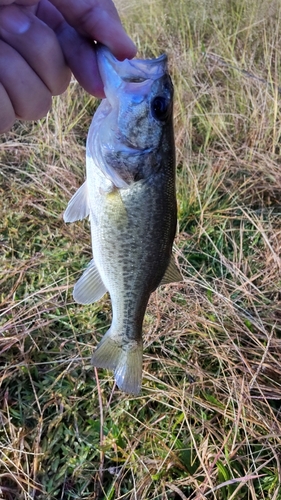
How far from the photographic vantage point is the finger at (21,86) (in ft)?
4.85

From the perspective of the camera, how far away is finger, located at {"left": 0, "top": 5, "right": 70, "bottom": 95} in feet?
4.83

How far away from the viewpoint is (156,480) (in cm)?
216

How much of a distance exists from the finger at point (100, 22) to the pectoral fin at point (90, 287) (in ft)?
2.47

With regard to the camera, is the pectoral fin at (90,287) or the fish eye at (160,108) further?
the pectoral fin at (90,287)

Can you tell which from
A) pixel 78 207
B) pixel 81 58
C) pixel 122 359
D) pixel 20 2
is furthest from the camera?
pixel 122 359

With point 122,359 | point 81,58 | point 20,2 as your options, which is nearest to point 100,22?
point 81,58

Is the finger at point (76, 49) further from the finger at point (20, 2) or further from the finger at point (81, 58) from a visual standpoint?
the finger at point (20, 2)

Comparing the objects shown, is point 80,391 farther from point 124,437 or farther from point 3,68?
point 3,68

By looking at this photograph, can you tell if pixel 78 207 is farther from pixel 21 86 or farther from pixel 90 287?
pixel 21 86

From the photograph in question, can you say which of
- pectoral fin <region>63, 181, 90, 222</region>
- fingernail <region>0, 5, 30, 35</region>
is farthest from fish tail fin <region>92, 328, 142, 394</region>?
fingernail <region>0, 5, 30, 35</region>

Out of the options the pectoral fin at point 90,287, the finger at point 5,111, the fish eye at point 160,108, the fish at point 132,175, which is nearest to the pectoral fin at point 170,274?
the fish at point 132,175

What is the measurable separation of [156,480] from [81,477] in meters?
0.35

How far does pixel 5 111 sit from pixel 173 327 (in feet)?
5.08

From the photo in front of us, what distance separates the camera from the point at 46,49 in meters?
1.50
